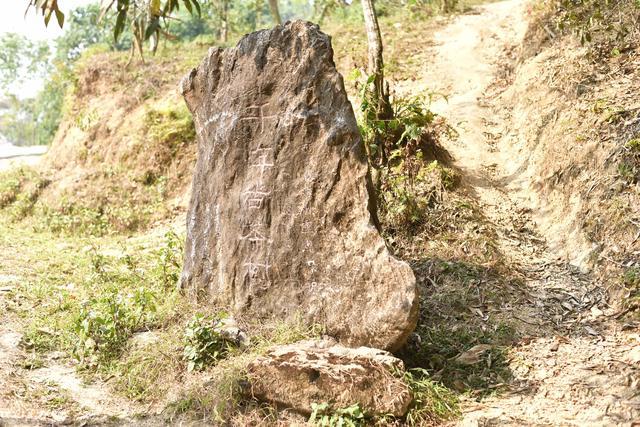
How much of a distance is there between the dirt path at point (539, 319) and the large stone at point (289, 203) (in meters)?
1.07

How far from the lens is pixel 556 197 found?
25.9 ft

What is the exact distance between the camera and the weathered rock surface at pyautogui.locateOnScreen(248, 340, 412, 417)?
4895mm

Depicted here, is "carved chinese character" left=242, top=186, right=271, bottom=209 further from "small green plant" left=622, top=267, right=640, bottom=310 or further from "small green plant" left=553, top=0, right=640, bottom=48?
"small green plant" left=553, top=0, right=640, bottom=48

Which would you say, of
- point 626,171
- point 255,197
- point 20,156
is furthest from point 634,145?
point 20,156

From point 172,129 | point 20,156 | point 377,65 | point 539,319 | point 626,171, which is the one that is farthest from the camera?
point 20,156

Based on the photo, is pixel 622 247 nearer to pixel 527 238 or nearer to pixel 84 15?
pixel 527 238

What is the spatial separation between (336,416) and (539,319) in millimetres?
2406

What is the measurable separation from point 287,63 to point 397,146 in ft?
8.02

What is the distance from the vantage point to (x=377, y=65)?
8.55 meters

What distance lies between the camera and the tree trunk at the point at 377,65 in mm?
8250

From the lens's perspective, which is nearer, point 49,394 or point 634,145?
point 49,394

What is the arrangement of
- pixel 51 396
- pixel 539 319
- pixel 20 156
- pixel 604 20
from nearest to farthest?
pixel 51 396
pixel 539 319
pixel 604 20
pixel 20 156

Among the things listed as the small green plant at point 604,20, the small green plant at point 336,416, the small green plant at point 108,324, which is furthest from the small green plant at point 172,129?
the small green plant at point 336,416

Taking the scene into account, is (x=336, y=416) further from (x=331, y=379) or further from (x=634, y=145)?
(x=634, y=145)
